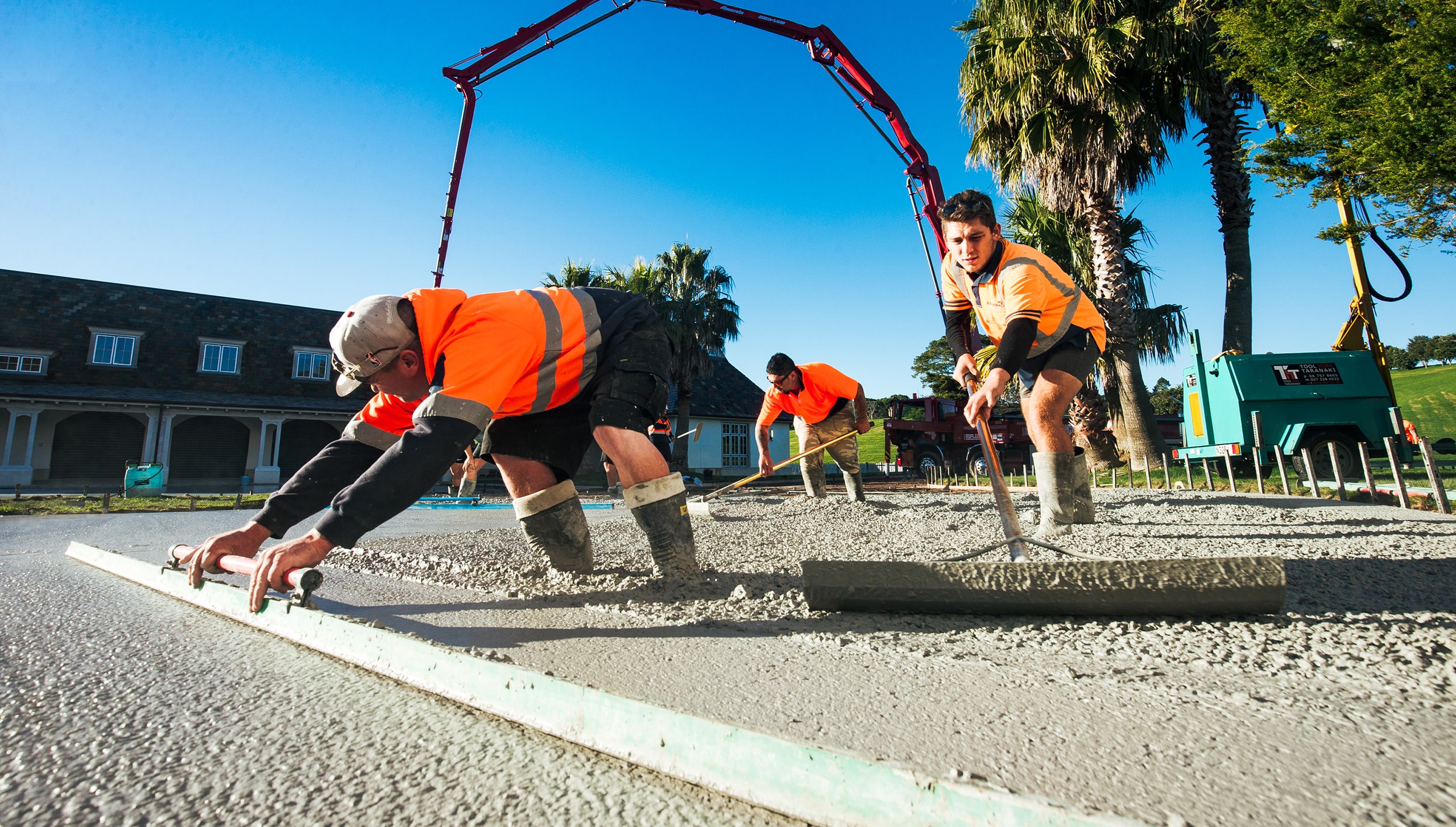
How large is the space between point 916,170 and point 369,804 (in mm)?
15642

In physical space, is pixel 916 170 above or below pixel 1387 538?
above

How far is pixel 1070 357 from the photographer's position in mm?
2967

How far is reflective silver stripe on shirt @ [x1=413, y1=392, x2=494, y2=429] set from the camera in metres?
1.65

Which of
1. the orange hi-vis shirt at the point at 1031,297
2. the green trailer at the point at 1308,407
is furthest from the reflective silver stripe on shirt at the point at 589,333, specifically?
the green trailer at the point at 1308,407

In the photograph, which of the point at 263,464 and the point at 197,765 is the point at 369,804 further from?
the point at 263,464

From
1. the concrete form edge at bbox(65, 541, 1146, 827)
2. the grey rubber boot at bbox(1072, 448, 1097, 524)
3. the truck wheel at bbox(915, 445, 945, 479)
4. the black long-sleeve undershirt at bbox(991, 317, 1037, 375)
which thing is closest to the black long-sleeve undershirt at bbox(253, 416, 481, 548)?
the concrete form edge at bbox(65, 541, 1146, 827)

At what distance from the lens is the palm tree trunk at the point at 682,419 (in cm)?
2322

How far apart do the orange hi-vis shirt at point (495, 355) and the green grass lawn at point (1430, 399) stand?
855 inches

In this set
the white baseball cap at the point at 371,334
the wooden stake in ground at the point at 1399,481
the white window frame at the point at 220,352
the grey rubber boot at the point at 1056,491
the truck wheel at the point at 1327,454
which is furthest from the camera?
the white window frame at the point at 220,352

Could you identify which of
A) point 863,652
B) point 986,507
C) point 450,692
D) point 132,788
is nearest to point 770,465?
point 986,507

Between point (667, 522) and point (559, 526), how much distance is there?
52cm

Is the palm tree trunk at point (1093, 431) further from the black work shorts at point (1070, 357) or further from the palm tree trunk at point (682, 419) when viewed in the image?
the palm tree trunk at point (682, 419)

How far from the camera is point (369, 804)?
80 cm

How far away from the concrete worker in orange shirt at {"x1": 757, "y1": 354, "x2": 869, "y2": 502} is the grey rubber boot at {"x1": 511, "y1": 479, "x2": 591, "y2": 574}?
10.6 ft
